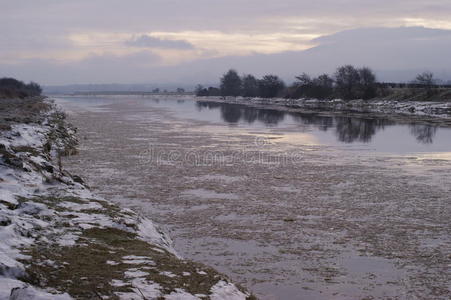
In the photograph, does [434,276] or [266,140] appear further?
[266,140]

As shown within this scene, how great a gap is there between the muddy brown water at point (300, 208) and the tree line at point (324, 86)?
6493cm

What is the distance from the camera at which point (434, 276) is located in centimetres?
863

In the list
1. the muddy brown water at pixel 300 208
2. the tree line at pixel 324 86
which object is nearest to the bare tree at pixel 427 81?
the tree line at pixel 324 86

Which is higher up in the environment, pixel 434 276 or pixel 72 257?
pixel 72 257

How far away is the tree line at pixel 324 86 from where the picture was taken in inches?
3728

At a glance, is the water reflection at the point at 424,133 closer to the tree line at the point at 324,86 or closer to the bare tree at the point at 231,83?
the tree line at the point at 324,86

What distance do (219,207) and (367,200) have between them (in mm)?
4498

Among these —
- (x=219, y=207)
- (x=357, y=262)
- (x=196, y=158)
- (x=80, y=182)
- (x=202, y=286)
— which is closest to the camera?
(x=202, y=286)

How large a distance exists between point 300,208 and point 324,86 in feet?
346

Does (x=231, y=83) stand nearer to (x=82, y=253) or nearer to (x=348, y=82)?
(x=348, y=82)

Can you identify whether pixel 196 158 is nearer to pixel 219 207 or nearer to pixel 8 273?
pixel 219 207

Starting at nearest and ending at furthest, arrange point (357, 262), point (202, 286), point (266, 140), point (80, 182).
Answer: point (202, 286) < point (357, 262) < point (80, 182) < point (266, 140)

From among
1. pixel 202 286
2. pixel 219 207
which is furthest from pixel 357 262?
pixel 219 207

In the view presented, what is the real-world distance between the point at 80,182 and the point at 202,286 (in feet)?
27.3
